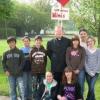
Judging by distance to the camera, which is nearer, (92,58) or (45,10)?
(92,58)

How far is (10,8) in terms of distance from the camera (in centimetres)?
3194

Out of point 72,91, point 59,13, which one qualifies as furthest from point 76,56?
point 59,13

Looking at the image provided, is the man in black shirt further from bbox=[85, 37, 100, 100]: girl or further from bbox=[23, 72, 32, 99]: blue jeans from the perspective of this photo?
bbox=[23, 72, 32, 99]: blue jeans

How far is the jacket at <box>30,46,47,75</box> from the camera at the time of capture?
1054 centimetres

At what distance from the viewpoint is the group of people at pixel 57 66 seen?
9.88 metres

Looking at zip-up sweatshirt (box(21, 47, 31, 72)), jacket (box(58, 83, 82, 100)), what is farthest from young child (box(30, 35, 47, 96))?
jacket (box(58, 83, 82, 100))

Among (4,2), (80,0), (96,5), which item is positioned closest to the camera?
(4,2)

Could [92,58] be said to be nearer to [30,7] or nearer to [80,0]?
[80,0]

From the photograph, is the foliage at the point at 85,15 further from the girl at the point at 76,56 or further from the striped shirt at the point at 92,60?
the girl at the point at 76,56

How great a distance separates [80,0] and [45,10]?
7290 cm

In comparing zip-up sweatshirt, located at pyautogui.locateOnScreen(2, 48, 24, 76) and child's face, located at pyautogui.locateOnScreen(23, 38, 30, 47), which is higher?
child's face, located at pyautogui.locateOnScreen(23, 38, 30, 47)

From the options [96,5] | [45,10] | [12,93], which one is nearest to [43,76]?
[12,93]

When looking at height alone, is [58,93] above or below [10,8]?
below

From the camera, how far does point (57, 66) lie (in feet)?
33.8
